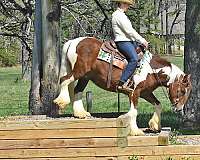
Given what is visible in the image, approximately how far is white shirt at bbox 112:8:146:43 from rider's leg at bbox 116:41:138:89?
0.09 meters

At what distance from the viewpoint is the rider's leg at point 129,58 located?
809 cm

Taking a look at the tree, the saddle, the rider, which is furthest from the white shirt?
the tree

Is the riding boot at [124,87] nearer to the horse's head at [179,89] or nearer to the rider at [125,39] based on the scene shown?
the rider at [125,39]

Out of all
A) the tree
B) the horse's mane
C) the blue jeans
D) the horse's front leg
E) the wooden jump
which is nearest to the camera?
the wooden jump

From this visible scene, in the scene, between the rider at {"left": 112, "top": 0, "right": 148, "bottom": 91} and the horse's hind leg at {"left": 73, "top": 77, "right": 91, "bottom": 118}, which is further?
the horse's hind leg at {"left": 73, "top": 77, "right": 91, "bottom": 118}

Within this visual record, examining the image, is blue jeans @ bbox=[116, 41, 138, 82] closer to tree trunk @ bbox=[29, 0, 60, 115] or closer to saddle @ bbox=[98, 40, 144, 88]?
saddle @ bbox=[98, 40, 144, 88]

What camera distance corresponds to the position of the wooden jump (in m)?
7.57

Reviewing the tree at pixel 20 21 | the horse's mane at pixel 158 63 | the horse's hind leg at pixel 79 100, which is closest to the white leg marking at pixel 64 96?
the horse's hind leg at pixel 79 100

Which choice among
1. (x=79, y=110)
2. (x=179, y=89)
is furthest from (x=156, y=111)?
(x=79, y=110)

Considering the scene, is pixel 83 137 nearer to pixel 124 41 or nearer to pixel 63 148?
pixel 63 148

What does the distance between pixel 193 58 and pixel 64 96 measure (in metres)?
3.81

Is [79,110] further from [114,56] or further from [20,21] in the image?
[20,21]

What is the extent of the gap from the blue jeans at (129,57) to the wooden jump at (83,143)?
0.76 m

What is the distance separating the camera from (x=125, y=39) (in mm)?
8172
